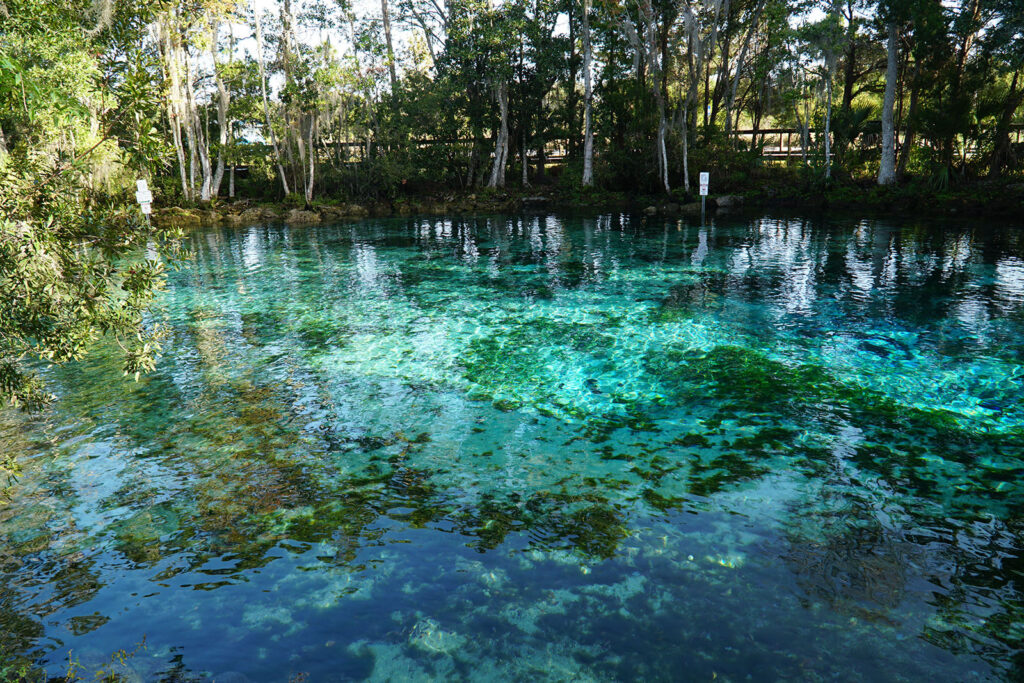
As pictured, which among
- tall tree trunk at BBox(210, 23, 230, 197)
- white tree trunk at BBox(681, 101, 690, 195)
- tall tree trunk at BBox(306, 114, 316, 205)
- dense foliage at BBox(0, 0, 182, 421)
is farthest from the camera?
tall tree trunk at BBox(306, 114, 316, 205)

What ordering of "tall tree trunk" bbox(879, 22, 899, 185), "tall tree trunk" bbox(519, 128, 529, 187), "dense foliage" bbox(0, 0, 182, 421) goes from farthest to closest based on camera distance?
"tall tree trunk" bbox(519, 128, 529, 187)
"tall tree trunk" bbox(879, 22, 899, 185)
"dense foliage" bbox(0, 0, 182, 421)

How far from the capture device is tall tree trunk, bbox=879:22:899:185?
1044 inches

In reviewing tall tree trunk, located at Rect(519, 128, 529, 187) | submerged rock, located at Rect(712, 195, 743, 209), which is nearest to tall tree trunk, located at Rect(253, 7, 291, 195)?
tall tree trunk, located at Rect(519, 128, 529, 187)

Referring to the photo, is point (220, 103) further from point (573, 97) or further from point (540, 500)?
point (540, 500)

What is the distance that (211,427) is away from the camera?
7.96 metres

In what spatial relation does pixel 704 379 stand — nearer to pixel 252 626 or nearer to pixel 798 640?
pixel 798 640

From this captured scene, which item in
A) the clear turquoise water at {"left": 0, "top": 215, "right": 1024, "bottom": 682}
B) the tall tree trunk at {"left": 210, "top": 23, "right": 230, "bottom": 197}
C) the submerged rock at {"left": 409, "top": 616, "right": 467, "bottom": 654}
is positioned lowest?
the submerged rock at {"left": 409, "top": 616, "right": 467, "bottom": 654}

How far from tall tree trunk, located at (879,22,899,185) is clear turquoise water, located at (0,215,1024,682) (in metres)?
18.0

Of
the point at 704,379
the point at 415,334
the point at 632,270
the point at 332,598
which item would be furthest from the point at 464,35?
the point at 332,598

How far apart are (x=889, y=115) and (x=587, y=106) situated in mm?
14171

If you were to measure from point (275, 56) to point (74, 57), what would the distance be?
21691 millimetres

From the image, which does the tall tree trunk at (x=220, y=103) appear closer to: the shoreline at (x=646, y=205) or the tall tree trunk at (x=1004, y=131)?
the shoreline at (x=646, y=205)

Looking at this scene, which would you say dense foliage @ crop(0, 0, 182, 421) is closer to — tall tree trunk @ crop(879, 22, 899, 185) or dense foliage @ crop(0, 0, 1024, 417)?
dense foliage @ crop(0, 0, 1024, 417)

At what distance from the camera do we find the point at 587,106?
110ft
